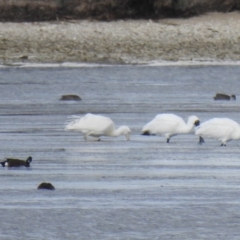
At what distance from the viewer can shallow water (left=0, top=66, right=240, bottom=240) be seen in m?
8.26

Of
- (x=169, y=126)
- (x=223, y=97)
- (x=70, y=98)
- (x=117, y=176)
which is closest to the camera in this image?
(x=117, y=176)

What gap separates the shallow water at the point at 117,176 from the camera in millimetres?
8258

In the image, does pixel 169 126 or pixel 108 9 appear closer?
pixel 169 126

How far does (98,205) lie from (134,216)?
496mm

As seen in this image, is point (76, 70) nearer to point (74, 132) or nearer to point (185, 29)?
point (185, 29)

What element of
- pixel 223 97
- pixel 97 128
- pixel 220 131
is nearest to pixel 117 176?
pixel 220 131

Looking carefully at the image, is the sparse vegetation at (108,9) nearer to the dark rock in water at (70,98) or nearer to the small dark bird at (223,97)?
the dark rock in water at (70,98)

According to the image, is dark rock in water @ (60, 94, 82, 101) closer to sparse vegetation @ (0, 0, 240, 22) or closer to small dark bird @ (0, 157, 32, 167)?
small dark bird @ (0, 157, 32, 167)

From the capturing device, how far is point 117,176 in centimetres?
1032

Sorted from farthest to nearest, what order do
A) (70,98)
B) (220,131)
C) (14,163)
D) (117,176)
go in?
1. (70,98)
2. (220,131)
3. (14,163)
4. (117,176)

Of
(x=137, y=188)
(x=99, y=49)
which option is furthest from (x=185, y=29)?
(x=137, y=188)

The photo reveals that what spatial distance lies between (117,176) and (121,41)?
1892 centimetres

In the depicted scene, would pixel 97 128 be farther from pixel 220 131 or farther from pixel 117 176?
pixel 117 176

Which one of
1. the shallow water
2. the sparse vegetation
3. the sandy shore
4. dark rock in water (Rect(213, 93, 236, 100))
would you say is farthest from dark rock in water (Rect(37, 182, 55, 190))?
the sparse vegetation
